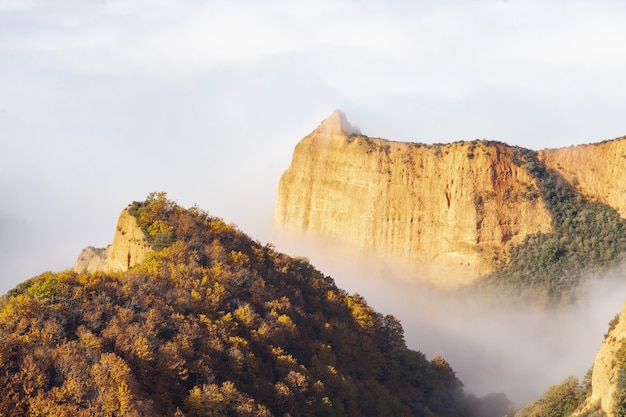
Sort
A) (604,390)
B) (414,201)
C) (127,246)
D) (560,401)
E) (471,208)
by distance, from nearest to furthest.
Result: (604,390), (560,401), (127,246), (471,208), (414,201)

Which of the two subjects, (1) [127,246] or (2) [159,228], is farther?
(1) [127,246]

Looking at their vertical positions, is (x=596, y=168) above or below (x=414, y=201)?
above

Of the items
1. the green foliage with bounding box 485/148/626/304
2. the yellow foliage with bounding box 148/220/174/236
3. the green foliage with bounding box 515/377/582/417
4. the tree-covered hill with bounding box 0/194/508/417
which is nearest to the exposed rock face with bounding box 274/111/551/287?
the green foliage with bounding box 485/148/626/304

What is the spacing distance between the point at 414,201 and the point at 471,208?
552cm

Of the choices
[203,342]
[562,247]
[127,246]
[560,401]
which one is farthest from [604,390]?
[562,247]

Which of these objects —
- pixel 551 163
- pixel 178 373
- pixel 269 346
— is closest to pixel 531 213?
pixel 551 163

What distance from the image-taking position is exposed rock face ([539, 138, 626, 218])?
87.0m

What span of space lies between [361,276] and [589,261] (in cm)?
1926

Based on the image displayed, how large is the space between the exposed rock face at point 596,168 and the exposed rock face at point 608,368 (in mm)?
46415

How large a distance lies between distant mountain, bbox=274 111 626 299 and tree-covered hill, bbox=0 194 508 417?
83.0ft

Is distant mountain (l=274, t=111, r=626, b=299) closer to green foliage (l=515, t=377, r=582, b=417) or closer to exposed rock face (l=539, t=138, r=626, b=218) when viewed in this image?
exposed rock face (l=539, t=138, r=626, b=218)

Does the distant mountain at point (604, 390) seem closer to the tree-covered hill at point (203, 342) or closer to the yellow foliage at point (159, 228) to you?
the tree-covered hill at point (203, 342)

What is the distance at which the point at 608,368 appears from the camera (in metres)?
40.3

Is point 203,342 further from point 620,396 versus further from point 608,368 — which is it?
point 620,396
